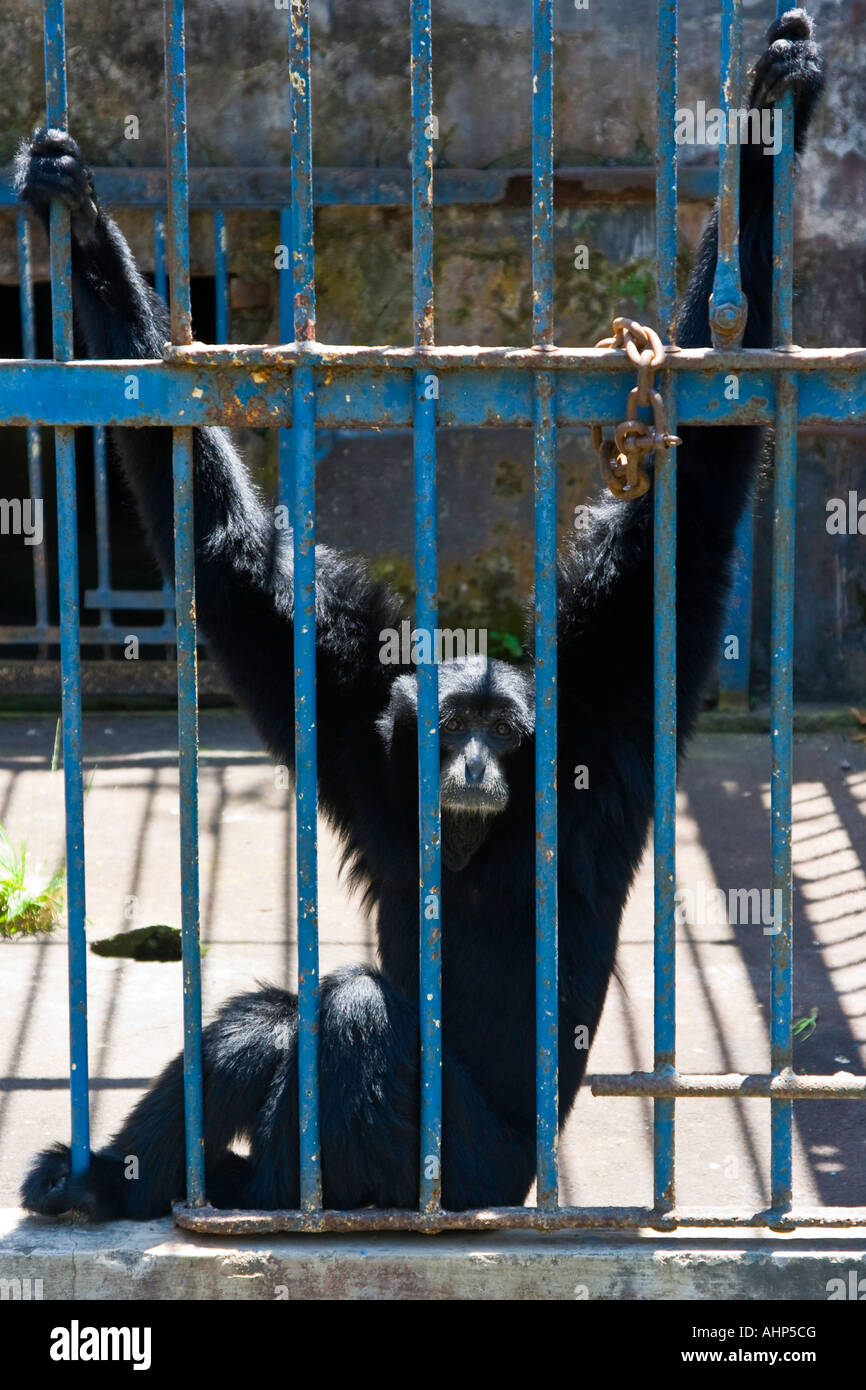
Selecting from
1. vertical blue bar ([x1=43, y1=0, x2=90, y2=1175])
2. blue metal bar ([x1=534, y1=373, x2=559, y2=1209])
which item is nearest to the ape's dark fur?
vertical blue bar ([x1=43, y1=0, x2=90, y2=1175])

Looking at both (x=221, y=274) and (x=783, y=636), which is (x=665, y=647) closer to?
(x=783, y=636)

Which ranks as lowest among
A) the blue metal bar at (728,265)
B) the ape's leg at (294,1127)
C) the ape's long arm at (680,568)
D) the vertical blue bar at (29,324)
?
the ape's leg at (294,1127)

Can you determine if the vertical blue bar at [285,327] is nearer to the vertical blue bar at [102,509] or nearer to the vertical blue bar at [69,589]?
the vertical blue bar at [102,509]

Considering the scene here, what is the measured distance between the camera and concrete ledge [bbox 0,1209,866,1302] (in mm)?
3041

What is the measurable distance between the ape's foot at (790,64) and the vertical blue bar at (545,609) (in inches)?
17.2

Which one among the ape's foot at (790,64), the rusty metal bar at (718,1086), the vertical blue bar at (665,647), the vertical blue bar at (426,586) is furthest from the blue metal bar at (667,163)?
the rusty metal bar at (718,1086)

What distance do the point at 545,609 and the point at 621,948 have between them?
2.97 m

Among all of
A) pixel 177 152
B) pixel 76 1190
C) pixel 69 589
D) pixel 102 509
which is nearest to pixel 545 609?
pixel 69 589

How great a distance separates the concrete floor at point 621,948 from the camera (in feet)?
13.7

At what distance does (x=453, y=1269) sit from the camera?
10.1ft

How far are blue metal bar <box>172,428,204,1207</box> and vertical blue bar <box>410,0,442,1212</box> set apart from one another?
438 millimetres

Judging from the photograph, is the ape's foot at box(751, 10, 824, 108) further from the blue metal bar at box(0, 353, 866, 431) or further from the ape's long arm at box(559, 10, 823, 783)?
the blue metal bar at box(0, 353, 866, 431)
